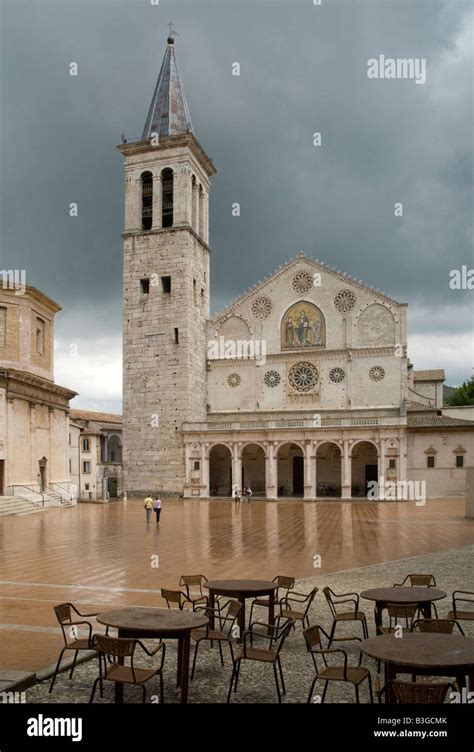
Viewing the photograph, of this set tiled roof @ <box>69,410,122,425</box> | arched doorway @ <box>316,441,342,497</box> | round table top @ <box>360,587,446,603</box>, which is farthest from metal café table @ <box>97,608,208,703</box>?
tiled roof @ <box>69,410,122,425</box>

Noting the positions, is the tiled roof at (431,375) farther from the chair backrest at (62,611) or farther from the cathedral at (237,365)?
the chair backrest at (62,611)

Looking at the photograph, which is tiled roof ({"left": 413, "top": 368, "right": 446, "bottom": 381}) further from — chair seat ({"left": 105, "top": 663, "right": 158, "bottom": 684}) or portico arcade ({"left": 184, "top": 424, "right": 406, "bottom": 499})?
chair seat ({"left": 105, "top": 663, "right": 158, "bottom": 684})

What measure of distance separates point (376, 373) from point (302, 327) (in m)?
6.40

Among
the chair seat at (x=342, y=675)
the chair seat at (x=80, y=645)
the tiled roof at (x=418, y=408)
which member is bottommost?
the chair seat at (x=80, y=645)

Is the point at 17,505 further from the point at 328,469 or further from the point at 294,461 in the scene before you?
the point at 328,469

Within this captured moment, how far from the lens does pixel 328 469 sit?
48031 mm

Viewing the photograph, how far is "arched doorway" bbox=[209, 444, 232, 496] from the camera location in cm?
4953

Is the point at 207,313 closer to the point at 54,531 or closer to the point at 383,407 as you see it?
the point at 383,407

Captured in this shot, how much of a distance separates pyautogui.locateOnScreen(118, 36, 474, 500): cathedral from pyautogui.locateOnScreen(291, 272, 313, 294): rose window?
0.25 ft

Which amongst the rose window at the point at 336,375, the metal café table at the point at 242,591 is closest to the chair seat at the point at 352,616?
the metal café table at the point at 242,591

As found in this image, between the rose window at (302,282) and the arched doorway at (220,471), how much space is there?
13.1 meters

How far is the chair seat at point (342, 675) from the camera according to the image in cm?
622

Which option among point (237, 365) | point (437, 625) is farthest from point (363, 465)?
point (437, 625)
